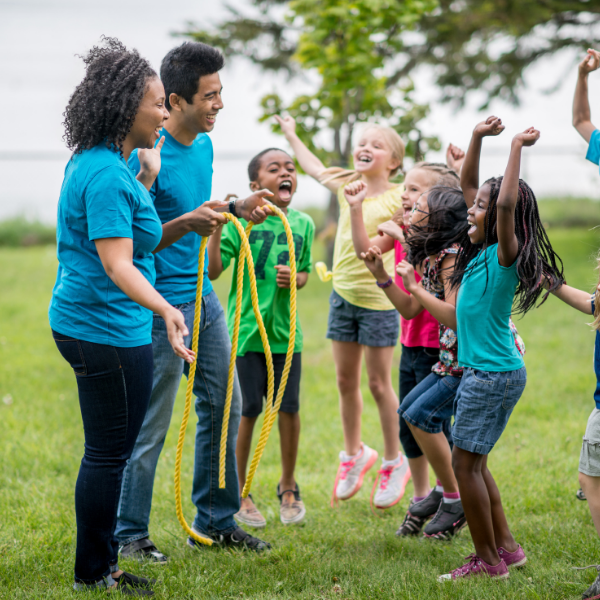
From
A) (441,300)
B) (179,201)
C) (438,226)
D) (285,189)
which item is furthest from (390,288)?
(179,201)

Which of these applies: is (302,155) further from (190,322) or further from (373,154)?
(190,322)

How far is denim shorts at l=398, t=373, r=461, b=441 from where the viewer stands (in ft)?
9.53

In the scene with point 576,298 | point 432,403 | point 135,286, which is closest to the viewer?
point 135,286

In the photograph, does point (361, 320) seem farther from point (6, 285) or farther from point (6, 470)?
point (6, 285)

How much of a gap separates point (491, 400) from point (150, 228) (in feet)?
4.70

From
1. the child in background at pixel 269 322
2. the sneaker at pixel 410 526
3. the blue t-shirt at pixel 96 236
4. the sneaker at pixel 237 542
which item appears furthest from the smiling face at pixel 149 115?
the sneaker at pixel 410 526

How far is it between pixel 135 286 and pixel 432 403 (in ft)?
4.79

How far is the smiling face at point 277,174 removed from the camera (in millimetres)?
3420

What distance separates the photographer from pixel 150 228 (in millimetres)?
2359

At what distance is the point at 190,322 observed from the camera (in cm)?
288

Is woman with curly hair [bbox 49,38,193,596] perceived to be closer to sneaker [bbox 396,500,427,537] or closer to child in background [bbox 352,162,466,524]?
child in background [bbox 352,162,466,524]

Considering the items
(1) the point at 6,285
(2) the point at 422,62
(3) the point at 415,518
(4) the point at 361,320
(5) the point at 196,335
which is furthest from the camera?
(2) the point at 422,62

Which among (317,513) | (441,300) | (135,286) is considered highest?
(135,286)

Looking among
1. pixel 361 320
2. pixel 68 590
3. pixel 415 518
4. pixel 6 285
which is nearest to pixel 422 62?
pixel 6 285
